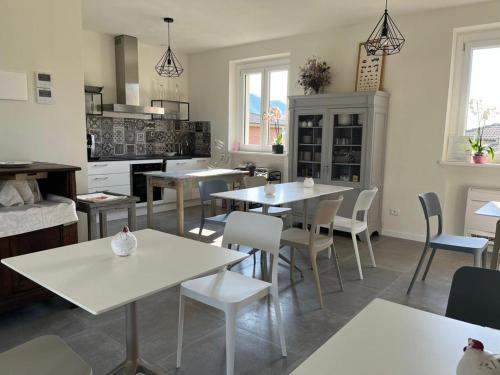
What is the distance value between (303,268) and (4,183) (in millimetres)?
2611

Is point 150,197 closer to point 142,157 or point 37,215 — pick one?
point 142,157

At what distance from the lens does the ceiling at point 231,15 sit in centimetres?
434

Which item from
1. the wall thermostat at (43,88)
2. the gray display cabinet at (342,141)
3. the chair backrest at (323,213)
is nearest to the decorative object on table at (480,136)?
the gray display cabinet at (342,141)

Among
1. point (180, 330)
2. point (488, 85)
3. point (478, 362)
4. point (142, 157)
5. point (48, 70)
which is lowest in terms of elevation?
point (180, 330)

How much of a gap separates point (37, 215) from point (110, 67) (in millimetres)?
3880

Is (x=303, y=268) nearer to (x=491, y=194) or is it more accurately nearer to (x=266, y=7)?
(x=491, y=194)

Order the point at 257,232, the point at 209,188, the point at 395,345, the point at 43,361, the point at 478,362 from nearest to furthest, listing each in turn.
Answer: the point at 478,362, the point at 395,345, the point at 43,361, the point at 257,232, the point at 209,188

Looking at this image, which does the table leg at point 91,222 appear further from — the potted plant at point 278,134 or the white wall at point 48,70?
the potted plant at point 278,134

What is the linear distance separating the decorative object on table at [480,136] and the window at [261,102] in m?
2.61

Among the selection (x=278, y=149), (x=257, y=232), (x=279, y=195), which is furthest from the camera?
(x=278, y=149)

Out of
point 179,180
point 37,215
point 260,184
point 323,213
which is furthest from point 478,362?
point 179,180

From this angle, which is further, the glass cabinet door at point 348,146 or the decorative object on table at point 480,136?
the glass cabinet door at point 348,146

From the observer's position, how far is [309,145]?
17.5ft

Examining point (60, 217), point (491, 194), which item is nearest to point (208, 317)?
point (60, 217)
